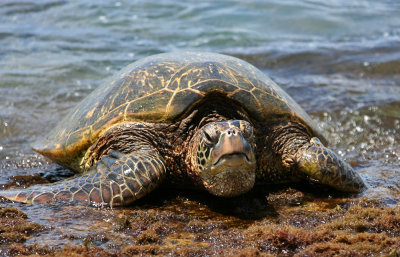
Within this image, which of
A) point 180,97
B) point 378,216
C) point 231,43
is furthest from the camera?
point 231,43

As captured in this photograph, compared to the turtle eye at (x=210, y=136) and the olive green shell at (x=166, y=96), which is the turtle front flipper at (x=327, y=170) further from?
the turtle eye at (x=210, y=136)

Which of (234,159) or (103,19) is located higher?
(103,19)

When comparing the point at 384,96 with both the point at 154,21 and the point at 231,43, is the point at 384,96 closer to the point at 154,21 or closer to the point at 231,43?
the point at 231,43

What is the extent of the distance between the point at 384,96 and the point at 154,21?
9200 millimetres

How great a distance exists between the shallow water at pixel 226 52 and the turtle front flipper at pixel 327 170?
19 centimetres

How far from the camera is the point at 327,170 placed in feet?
14.7

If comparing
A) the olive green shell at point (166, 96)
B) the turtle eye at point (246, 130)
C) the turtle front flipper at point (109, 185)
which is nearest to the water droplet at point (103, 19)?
the olive green shell at point (166, 96)

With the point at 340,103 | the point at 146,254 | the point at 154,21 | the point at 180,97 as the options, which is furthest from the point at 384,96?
the point at 154,21

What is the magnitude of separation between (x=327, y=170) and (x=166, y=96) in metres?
1.78

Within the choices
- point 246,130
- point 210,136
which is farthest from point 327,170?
point 210,136

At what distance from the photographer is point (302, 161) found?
15.1 ft

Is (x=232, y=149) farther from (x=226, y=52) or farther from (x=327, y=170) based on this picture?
(x=226, y=52)

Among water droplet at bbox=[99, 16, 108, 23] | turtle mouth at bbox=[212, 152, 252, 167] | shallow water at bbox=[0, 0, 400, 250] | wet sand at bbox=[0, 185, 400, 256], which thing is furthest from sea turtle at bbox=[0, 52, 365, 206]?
water droplet at bbox=[99, 16, 108, 23]

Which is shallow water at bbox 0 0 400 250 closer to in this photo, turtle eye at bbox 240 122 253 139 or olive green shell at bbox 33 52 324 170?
olive green shell at bbox 33 52 324 170
